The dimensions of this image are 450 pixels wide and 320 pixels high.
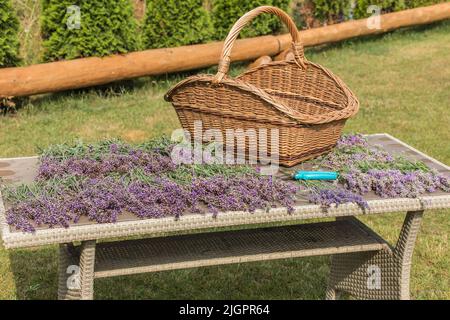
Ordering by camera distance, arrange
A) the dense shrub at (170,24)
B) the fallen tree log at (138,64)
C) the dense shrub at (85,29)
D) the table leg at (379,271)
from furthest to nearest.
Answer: the dense shrub at (170,24) < the dense shrub at (85,29) < the fallen tree log at (138,64) < the table leg at (379,271)

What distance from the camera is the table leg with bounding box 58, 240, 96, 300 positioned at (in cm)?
269

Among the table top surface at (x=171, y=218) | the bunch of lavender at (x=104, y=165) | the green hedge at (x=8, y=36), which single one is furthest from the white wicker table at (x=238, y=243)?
the green hedge at (x=8, y=36)

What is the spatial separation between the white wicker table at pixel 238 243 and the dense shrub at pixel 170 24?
15.5ft

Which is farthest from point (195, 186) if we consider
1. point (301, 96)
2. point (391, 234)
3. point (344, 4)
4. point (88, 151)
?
point (344, 4)

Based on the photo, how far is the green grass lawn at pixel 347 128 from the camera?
4.02 meters

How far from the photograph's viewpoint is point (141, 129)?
6629 millimetres

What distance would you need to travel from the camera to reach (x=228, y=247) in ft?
10.00

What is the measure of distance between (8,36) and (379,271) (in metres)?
4.84

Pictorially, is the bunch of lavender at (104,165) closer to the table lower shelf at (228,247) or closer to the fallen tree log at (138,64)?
the table lower shelf at (228,247)

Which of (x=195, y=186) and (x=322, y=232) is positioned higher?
(x=195, y=186)

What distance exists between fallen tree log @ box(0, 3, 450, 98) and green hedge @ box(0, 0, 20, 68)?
0.81 feet

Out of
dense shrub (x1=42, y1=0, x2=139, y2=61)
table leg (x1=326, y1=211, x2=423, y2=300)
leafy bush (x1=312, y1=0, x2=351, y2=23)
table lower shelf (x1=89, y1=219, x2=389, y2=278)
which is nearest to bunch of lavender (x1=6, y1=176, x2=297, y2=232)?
table lower shelf (x1=89, y1=219, x2=389, y2=278)
